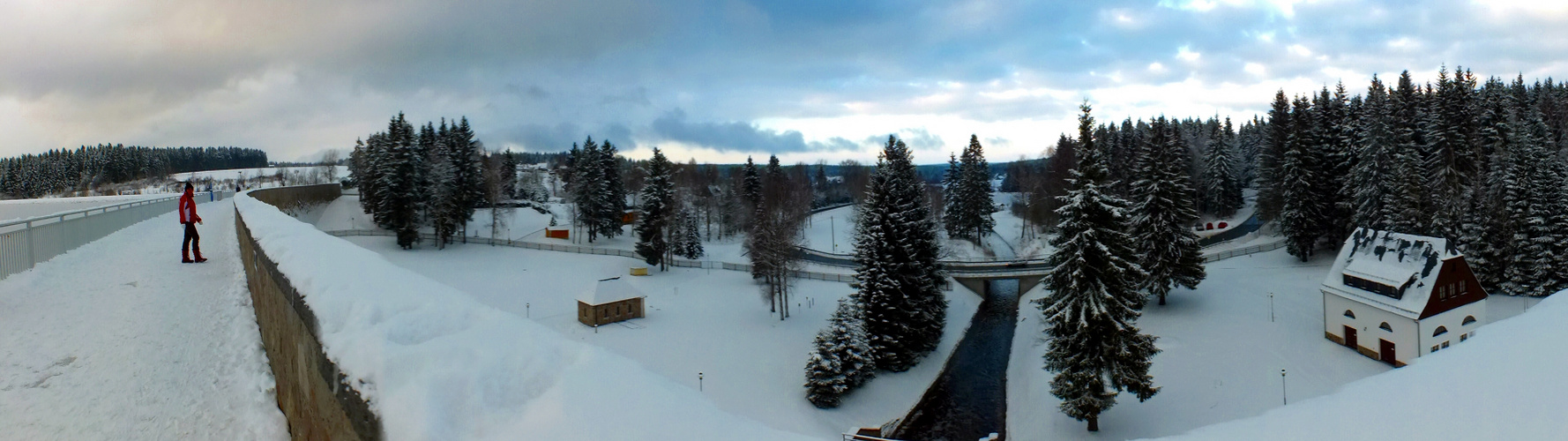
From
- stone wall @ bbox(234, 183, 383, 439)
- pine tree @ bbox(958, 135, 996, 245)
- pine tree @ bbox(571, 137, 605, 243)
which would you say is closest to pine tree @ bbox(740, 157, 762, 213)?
pine tree @ bbox(571, 137, 605, 243)

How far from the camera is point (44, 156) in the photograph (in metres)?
111

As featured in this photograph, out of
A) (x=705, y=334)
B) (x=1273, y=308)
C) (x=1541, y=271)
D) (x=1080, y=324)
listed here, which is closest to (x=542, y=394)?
(x=1080, y=324)

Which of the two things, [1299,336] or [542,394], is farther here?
[1299,336]

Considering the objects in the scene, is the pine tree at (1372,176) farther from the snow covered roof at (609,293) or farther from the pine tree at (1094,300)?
the snow covered roof at (609,293)

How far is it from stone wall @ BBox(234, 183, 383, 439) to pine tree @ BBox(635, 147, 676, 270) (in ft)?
130

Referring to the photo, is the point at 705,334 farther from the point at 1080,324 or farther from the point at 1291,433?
the point at 1291,433

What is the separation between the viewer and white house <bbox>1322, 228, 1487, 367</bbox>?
25620 millimetres

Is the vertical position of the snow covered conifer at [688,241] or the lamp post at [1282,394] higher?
the snow covered conifer at [688,241]

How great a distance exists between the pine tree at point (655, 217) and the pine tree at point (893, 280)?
20.1 metres

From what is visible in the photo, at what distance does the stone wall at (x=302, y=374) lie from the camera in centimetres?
356

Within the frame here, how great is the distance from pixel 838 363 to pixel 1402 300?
2104 centimetres

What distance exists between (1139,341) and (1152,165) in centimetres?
1720

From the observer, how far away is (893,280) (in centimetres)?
2972

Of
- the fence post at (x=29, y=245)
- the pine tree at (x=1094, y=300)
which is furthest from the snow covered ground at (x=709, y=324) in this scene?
the pine tree at (x=1094, y=300)
